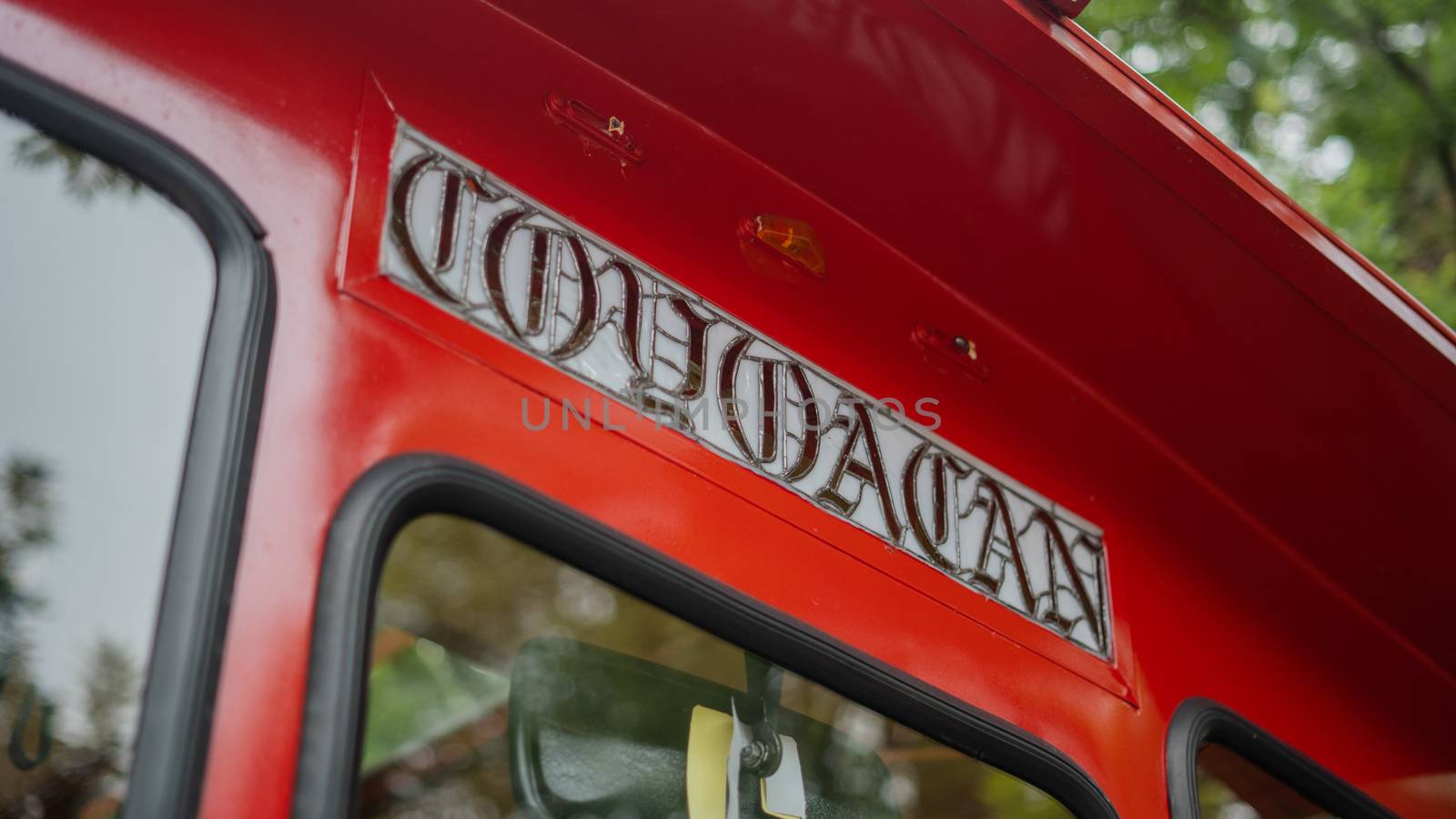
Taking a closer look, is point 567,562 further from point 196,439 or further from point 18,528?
point 18,528

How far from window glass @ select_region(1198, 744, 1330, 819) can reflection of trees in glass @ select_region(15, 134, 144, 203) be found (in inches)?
59.6

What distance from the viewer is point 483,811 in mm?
1230

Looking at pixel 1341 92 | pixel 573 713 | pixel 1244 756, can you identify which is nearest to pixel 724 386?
pixel 573 713

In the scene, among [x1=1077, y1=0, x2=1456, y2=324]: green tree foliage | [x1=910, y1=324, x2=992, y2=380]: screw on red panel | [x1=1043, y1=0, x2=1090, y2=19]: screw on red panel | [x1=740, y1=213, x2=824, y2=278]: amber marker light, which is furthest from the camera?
[x1=1077, y1=0, x2=1456, y2=324]: green tree foliage

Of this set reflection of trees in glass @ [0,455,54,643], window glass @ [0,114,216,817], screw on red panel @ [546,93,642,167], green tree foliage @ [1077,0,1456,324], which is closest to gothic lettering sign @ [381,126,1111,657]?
screw on red panel @ [546,93,642,167]

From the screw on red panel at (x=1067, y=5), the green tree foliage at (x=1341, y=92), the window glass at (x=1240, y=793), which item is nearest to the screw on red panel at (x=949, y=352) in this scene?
the screw on red panel at (x=1067, y=5)

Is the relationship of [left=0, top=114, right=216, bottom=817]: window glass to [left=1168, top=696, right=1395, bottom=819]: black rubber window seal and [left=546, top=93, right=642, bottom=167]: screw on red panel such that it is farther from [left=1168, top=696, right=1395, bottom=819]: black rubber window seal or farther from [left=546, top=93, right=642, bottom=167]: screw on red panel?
[left=1168, top=696, right=1395, bottom=819]: black rubber window seal

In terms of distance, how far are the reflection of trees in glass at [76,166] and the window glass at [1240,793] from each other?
1513 millimetres

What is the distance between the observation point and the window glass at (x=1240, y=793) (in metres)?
1.86

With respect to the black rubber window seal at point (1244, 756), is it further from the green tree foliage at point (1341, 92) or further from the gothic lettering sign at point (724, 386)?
the green tree foliage at point (1341, 92)

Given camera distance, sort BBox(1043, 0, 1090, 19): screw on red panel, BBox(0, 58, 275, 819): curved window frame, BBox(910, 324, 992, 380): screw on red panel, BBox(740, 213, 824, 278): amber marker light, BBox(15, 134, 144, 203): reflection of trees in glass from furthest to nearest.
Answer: BBox(910, 324, 992, 380): screw on red panel, BBox(740, 213, 824, 278): amber marker light, BBox(1043, 0, 1090, 19): screw on red panel, BBox(15, 134, 144, 203): reflection of trees in glass, BBox(0, 58, 275, 819): curved window frame

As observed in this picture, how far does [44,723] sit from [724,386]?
0.80m

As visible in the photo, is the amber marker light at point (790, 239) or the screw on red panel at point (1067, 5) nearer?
the screw on red panel at point (1067, 5)

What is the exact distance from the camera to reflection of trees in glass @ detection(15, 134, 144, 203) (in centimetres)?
116
